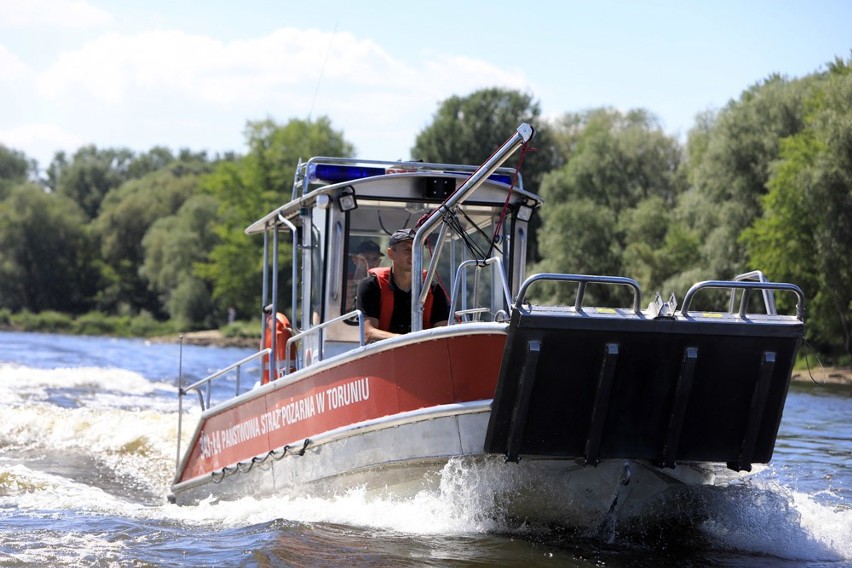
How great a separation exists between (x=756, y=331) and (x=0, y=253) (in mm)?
78438

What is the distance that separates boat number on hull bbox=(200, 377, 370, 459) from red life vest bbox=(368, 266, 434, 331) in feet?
2.14

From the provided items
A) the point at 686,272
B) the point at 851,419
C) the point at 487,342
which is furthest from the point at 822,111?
the point at 487,342

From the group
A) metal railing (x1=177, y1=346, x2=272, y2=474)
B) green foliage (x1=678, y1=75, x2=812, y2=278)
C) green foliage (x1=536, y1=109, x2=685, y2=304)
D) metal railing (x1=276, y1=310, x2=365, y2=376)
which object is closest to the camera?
metal railing (x1=276, y1=310, x2=365, y2=376)

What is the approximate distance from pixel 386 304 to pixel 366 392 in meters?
0.86

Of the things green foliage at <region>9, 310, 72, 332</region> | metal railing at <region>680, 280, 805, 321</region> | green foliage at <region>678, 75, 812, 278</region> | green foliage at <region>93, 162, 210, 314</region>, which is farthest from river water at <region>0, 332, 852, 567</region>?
green foliage at <region>93, 162, 210, 314</region>

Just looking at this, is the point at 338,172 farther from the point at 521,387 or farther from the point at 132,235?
the point at 132,235

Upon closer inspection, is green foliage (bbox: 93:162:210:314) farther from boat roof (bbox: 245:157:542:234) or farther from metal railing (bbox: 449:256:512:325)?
metal railing (bbox: 449:256:512:325)

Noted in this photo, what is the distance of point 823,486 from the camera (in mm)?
11875

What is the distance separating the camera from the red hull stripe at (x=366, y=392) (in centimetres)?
751

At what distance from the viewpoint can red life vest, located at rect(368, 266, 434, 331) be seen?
8.92 metres

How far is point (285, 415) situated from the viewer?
9.52 metres

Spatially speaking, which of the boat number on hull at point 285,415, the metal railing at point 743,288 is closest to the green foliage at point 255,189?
the boat number on hull at point 285,415

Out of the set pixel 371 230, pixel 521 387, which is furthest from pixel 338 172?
pixel 521 387

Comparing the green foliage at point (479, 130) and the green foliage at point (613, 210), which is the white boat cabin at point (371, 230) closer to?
the green foliage at point (613, 210)
